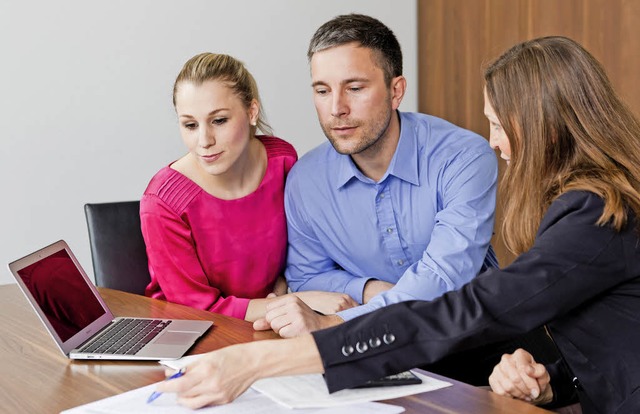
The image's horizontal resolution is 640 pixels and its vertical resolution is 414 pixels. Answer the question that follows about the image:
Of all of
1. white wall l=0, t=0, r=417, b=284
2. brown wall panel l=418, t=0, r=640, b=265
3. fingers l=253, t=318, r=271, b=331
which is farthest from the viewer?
white wall l=0, t=0, r=417, b=284

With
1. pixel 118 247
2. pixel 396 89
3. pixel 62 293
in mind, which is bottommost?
pixel 118 247

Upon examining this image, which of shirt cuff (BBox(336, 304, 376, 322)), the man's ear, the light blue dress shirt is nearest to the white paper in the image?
shirt cuff (BBox(336, 304, 376, 322))

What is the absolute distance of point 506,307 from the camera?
124 centimetres

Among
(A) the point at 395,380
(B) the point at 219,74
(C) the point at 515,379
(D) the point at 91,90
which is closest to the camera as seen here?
(A) the point at 395,380

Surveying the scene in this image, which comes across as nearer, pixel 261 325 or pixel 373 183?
pixel 261 325

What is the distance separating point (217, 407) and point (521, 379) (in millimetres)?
545

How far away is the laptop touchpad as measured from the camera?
161 cm

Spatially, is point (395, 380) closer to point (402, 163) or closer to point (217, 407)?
point (217, 407)

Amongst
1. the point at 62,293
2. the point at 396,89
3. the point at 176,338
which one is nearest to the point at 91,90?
the point at 396,89

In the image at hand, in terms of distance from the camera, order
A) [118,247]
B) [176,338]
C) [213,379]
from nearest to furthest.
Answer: [213,379], [176,338], [118,247]

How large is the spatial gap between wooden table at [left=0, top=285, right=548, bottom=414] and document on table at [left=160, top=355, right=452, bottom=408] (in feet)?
0.07

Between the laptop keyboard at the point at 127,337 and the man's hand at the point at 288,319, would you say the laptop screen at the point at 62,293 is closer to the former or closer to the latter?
the laptop keyboard at the point at 127,337

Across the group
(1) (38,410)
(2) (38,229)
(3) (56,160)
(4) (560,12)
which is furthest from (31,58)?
(1) (38,410)

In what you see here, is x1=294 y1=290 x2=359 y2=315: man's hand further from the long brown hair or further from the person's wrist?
the long brown hair
